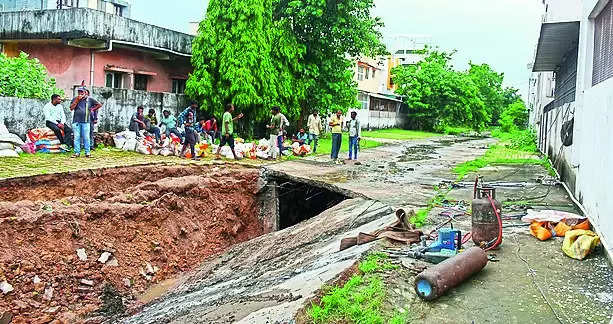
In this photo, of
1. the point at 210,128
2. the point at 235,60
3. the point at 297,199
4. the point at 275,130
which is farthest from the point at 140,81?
the point at 297,199

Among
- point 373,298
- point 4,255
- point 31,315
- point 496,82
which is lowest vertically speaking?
point 31,315

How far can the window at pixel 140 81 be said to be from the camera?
21.1m

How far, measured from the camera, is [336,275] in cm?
553

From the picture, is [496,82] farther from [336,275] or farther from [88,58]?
[336,275]

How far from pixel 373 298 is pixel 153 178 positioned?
8.34 metres

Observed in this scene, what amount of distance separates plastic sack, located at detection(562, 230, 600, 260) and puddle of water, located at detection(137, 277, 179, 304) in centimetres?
629

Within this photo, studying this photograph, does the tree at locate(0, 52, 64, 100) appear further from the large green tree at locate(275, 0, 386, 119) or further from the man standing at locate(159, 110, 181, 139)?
the large green tree at locate(275, 0, 386, 119)

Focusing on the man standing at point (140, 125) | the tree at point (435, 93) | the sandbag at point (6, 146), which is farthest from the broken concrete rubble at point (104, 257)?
the tree at point (435, 93)

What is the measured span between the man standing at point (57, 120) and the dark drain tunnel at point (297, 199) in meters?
5.55

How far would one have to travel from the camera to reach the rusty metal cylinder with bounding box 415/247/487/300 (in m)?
4.99

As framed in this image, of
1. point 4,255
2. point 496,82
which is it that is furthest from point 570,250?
point 496,82

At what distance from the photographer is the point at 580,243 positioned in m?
6.52

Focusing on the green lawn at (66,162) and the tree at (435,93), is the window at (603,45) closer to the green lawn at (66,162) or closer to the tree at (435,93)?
the green lawn at (66,162)

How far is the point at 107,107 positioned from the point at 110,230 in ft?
26.4
